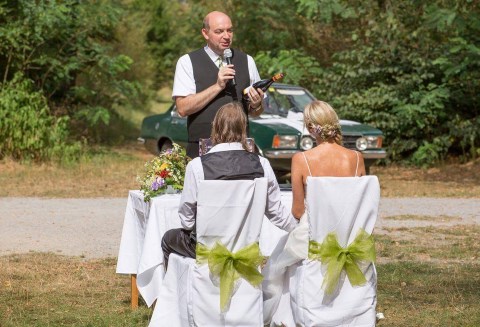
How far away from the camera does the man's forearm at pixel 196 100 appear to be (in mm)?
7457

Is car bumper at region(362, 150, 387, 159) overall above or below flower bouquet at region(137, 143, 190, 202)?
below

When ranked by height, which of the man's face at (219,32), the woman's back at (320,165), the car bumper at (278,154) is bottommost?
the car bumper at (278,154)

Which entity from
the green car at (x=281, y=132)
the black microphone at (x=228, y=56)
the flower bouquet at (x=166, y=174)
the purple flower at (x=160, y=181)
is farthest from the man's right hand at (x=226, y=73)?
the green car at (x=281, y=132)

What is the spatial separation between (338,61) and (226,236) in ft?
58.9

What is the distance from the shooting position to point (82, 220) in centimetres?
1322

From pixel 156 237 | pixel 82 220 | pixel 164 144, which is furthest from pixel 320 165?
pixel 164 144

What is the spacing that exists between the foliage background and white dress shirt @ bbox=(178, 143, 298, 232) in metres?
12.6

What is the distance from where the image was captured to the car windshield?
1741 cm

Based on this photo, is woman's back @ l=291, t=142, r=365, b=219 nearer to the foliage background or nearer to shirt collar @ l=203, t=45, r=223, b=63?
shirt collar @ l=203, t=45, r=223, b=63

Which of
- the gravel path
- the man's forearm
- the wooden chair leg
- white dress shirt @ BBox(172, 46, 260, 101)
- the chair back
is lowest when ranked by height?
the gravel path

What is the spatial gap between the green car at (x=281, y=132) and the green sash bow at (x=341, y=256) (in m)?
8.99

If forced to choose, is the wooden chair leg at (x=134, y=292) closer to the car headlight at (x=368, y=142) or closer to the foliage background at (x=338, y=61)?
the car headlight at (x=368, y=142)

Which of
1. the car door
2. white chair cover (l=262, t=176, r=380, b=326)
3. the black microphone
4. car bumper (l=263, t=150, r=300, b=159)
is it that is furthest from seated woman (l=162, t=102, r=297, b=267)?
the car door

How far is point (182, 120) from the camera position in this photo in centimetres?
1805
